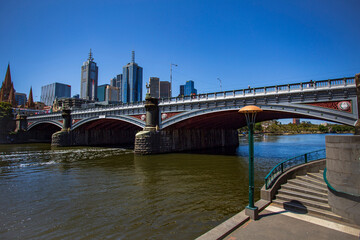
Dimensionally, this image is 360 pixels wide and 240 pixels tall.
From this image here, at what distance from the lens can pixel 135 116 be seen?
35.3m

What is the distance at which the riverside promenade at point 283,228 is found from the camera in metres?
5.50

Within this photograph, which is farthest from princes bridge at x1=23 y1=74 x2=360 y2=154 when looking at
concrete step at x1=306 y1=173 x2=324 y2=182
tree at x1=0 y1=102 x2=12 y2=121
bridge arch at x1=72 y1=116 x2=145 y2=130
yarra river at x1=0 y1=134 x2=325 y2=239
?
tree at x1=0 y1=102 x2=12 y2=121

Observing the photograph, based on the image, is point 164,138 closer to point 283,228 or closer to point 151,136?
point 151,136

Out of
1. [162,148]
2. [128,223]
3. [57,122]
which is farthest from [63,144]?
[128,223]

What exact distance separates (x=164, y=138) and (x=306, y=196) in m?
24.9

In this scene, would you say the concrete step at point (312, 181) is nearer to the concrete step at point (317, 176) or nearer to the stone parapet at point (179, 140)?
the concrete step at point (317, 176)

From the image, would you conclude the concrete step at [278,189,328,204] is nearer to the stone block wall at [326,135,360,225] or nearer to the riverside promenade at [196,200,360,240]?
the stone block wall at [326,135,360,225]

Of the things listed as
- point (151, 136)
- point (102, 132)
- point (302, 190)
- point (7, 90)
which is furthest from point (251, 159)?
point (7, 90)

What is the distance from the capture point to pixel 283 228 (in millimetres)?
5980

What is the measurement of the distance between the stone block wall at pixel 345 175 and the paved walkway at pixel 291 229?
533mm

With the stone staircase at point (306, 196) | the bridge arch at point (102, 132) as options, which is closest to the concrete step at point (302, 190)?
the stone staircase at point (306, 196)

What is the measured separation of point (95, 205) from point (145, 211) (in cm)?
276

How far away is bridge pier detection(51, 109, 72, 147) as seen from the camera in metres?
45.9

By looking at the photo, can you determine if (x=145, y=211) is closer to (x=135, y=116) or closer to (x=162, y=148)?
(x=162, y=148)
